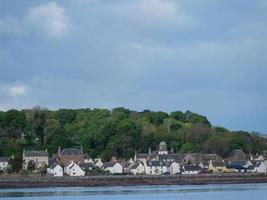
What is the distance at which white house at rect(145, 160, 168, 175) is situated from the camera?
8962cm

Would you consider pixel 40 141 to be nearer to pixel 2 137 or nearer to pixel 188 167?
pixel 2 137

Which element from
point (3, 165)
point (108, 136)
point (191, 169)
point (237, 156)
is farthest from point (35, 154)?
point (237, 156)

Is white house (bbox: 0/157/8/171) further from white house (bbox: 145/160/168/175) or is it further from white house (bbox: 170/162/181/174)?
white house (bbox: 170/162/181/174)

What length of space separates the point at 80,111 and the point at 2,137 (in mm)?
24529

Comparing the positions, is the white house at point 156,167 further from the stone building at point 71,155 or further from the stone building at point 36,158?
the stone building at point 36,158

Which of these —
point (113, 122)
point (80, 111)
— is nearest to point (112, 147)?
point (113, 122)

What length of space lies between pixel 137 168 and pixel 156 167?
2.73m

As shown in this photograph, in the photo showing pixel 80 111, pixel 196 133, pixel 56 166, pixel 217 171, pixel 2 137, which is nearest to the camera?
pixel 56 166

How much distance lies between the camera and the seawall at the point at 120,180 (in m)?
75.6

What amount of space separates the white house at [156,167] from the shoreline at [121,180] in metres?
6.86

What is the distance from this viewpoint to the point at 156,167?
90.6 meters

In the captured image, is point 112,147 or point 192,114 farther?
point 192,114

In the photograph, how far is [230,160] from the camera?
96.6m

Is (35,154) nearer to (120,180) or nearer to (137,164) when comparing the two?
(137,164)
